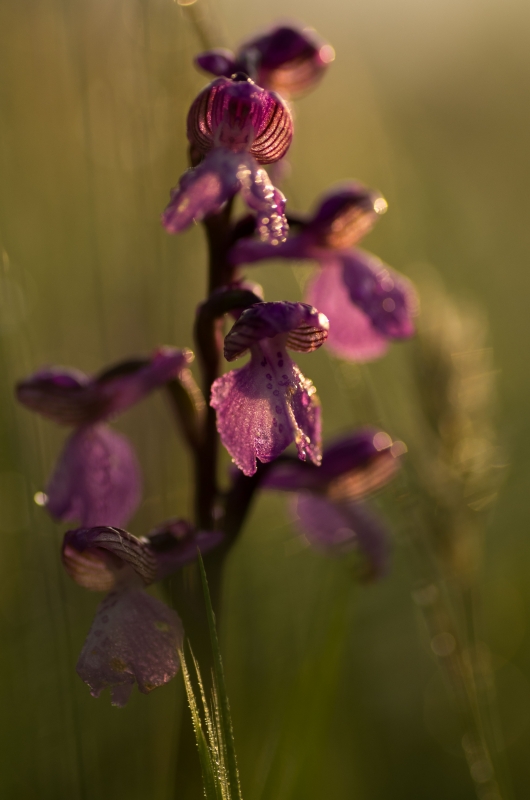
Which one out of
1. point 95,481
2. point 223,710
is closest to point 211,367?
point 95,481

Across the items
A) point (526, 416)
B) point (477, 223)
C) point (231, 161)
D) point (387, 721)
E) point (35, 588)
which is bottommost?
point (387, 721)

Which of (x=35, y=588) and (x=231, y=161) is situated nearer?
(x=231, y=161)

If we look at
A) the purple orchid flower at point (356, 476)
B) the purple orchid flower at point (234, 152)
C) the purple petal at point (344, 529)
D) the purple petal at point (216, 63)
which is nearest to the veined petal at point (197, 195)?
the purple orchid flower at point (234, 152)

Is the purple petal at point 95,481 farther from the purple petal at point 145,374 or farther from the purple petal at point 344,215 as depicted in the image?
the purple petal at point 344,215

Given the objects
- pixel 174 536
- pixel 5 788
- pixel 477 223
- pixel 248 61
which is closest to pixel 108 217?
pixel 248 61

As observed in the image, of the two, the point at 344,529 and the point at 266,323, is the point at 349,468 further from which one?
the point at 266,323

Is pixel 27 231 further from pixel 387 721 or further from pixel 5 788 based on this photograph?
pixel 387 721
